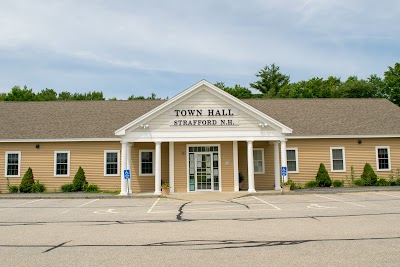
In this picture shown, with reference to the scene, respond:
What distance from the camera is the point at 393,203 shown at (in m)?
16.2

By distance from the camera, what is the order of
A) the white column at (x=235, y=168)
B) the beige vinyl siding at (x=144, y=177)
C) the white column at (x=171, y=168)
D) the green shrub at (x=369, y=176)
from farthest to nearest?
1. the green shrub at (x=369, y=176)
2. the beige vinyl siding at (x=144, y=177)
3. the white column at (x=235, y=168)
4. the white column at (x=171, y=168)

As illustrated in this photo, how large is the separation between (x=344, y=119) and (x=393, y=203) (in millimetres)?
12175

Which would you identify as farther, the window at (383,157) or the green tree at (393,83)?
the green tree at (393,83)

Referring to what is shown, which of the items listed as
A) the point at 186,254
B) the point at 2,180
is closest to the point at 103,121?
the point at 2,180

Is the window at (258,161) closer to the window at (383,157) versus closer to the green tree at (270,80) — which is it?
the window at (383,157)

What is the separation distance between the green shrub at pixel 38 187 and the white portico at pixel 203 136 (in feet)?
18.6

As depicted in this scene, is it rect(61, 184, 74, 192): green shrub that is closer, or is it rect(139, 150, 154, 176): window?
rect(61, 184, 74, 192): green shrub

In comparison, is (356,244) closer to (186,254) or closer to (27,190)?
(186,254)

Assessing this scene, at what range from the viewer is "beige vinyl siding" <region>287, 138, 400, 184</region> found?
1000 inches

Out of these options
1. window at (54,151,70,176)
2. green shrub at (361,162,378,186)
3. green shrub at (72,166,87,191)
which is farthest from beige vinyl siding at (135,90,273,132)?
green shrub at (361,162,378,186)

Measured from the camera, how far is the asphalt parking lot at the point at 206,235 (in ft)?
24.8

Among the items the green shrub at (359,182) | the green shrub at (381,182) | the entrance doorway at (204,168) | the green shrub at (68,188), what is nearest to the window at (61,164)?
the green shrub at (68,188)

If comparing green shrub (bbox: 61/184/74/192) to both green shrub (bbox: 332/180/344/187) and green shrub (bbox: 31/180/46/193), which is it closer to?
green shrub (bbox: 31/180/46/193)

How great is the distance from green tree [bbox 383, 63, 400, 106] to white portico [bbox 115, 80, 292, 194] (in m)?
34.7
